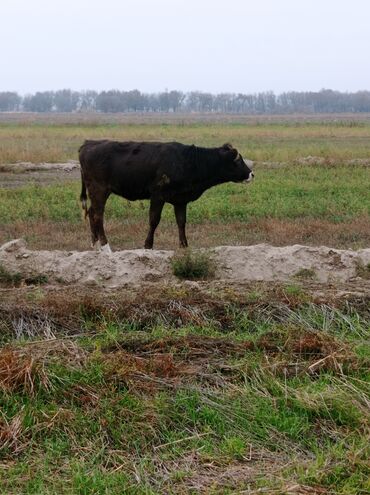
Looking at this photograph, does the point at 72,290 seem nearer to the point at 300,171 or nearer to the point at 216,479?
the point at 216,479

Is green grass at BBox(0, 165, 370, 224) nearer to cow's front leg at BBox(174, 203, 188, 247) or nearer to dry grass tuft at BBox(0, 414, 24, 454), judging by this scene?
cow's front leg at BBox(174, 203, 188, 247)

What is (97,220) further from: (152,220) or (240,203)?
(240,203)

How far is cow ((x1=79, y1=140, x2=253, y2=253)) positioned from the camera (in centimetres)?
1254

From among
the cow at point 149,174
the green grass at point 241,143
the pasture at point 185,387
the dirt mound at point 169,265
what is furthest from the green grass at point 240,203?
the green grass at point 241,143

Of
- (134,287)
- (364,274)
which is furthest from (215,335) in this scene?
(364,274)

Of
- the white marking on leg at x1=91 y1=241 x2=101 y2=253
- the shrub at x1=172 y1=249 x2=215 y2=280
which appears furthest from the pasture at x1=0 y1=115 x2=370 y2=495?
the white marking on leg at x1=91 y1=241 x2=101 y2=253

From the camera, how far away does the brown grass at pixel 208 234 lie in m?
13.3

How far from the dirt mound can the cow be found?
212cm

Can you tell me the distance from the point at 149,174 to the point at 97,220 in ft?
3.90

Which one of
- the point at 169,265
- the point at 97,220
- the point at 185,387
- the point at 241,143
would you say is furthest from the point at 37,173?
the point at 185,387

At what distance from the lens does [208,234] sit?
14117 mm

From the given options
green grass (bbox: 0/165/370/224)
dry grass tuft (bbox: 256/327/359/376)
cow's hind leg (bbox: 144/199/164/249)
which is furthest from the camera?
green grass (bbox: 0/165/370/224)

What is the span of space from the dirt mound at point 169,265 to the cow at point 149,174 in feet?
6.95

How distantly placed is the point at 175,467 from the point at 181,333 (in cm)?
217
